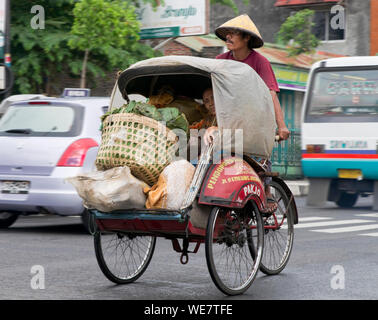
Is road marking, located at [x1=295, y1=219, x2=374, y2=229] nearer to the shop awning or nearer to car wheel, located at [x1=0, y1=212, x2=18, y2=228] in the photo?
car wheel, located at [x1=0, y1=212, x2=18, y2=228]

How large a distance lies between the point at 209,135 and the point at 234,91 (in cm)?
39

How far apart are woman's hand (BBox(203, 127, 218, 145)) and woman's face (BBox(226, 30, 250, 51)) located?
3.38ft

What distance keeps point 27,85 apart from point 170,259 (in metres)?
9.46

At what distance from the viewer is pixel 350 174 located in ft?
48.2

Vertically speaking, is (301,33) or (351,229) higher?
(301,33)

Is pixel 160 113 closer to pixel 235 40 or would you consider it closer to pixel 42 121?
pixel 235 40

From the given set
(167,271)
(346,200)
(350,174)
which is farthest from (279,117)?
(346,200)

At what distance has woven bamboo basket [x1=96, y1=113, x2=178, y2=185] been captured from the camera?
5.90m

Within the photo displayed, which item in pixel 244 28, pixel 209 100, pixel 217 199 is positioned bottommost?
pixel 217 199

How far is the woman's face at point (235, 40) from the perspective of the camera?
686 cm

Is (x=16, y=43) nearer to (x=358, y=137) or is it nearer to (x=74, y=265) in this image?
(x=358, y=137)

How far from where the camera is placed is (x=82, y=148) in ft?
32.0

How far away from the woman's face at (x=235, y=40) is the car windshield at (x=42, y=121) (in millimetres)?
3525

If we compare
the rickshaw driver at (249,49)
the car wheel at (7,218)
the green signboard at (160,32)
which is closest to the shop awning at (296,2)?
the green signboard at (160,32)
